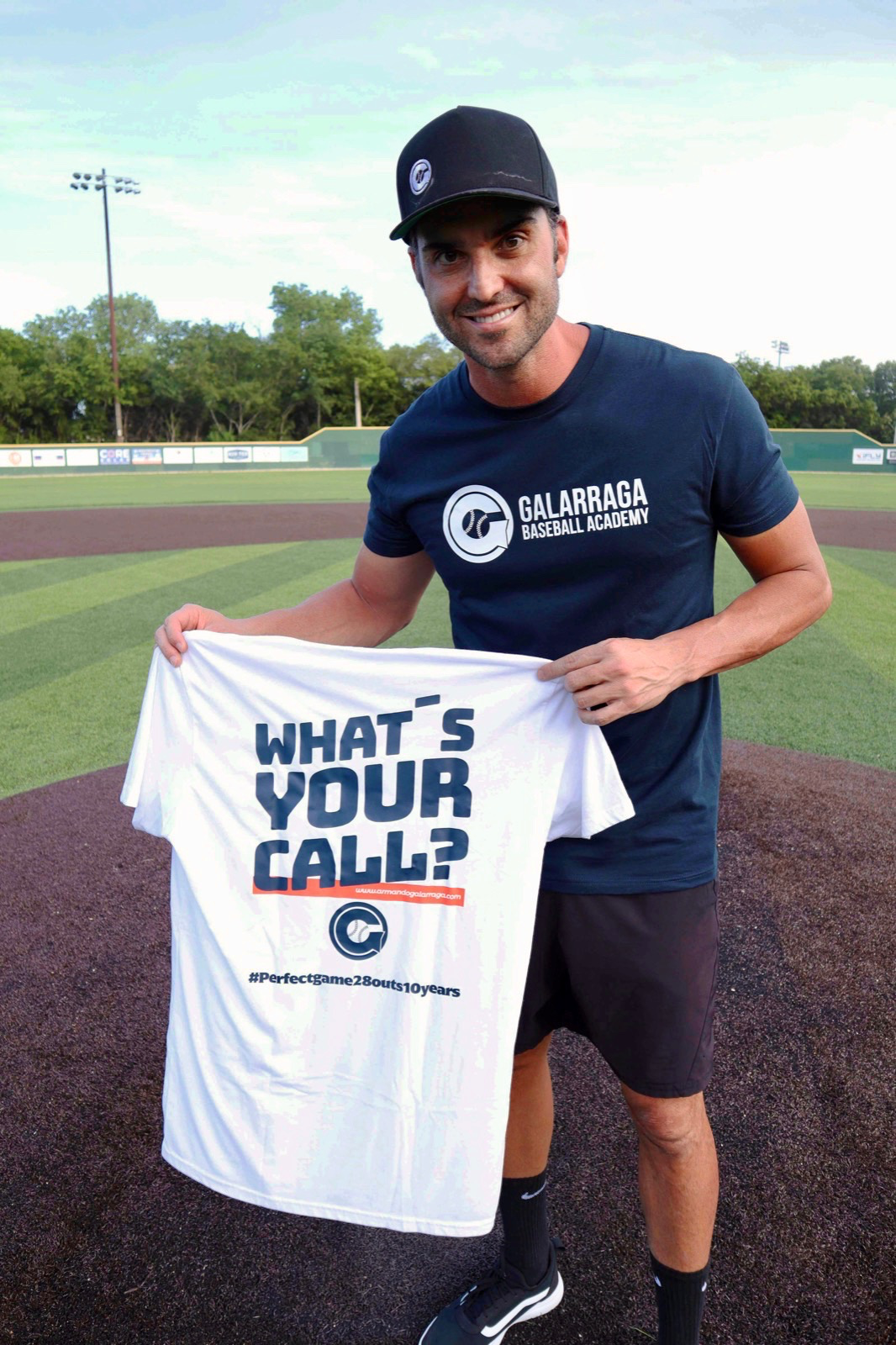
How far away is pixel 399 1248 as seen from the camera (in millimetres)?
2537

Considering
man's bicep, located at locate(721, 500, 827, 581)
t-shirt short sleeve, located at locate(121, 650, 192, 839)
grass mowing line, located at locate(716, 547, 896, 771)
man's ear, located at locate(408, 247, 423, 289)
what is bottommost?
grass mowing line, located at locate(716, 547, 896, 771)

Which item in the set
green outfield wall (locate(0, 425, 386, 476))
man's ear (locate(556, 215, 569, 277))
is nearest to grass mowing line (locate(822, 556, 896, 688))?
man's ear (locate(556, 215, 569, 277))

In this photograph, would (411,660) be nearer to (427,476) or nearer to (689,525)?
(427,476)

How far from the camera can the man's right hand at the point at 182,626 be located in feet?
7.22

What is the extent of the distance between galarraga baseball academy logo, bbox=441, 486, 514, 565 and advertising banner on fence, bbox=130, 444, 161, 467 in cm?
4387

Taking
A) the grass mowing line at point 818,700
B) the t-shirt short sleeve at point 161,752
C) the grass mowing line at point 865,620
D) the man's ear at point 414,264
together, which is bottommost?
the grass mowing line at point 818,700

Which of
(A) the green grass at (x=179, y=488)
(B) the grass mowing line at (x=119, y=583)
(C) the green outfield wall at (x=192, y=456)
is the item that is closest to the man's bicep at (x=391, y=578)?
(B) the grass mowing line at (x=119, y=583)

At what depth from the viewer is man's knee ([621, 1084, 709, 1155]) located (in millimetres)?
2006

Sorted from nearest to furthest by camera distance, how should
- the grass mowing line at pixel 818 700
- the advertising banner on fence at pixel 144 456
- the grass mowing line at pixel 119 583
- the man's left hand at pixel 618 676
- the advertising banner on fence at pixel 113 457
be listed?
1. the man's left hand at pixel 618 676
2. the grass mowing line at pixel 818 700
3. the grass mowing line at pixel 119 583
4. the advertising banner on fence at pixel 113 457
5. the advertising banner on fence at pixel 144 456

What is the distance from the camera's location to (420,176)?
188 cm

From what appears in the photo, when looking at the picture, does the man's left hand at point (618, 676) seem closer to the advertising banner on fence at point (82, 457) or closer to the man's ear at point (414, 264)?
the man's ear at point (414, 264)

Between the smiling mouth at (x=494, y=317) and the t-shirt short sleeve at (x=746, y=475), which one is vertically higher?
the smiling mouth at (x=494, y=317)

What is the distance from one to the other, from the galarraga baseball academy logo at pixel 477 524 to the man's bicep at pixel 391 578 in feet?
1.04

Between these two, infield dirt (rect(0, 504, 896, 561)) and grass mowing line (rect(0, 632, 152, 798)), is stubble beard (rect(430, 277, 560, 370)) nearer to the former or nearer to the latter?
grass mowing line (rect(0, 632, 152, 798))
